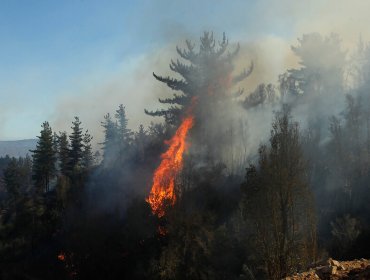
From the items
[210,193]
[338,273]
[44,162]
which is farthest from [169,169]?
[338,273]

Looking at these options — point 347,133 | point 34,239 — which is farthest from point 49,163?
point 347,133

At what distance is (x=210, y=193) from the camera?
49.8m

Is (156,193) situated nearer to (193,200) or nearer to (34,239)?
(193,200)

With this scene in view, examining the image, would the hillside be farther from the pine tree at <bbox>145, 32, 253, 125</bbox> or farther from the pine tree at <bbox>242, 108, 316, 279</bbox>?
the pine tree at <bbox>145, 32, 253, 125</bbox>

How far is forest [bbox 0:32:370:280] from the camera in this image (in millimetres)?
22875

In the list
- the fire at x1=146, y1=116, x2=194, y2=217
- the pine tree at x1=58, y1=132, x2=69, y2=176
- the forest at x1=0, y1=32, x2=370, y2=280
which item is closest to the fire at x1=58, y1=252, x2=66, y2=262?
the forest at x1=0, y1=32, x2=370, y2=280

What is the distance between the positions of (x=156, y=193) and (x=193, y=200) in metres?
5.76

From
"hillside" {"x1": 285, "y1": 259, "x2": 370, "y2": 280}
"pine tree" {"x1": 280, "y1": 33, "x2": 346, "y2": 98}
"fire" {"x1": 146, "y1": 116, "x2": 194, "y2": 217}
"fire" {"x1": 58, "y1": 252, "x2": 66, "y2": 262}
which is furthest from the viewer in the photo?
"pine tree" {"x1": 280, "y1": 33, "x2": 346, "y2": 98}

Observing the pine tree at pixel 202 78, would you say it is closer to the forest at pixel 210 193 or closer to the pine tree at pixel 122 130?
the forest at pixel 210 193

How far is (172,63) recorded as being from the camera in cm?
5403

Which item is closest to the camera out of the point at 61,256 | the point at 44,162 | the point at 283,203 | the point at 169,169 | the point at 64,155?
the point at 283,203

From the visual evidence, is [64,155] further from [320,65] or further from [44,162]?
[320,65]

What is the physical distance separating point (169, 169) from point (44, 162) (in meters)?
30.3

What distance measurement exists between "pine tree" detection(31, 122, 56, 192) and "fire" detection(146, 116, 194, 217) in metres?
27.4
